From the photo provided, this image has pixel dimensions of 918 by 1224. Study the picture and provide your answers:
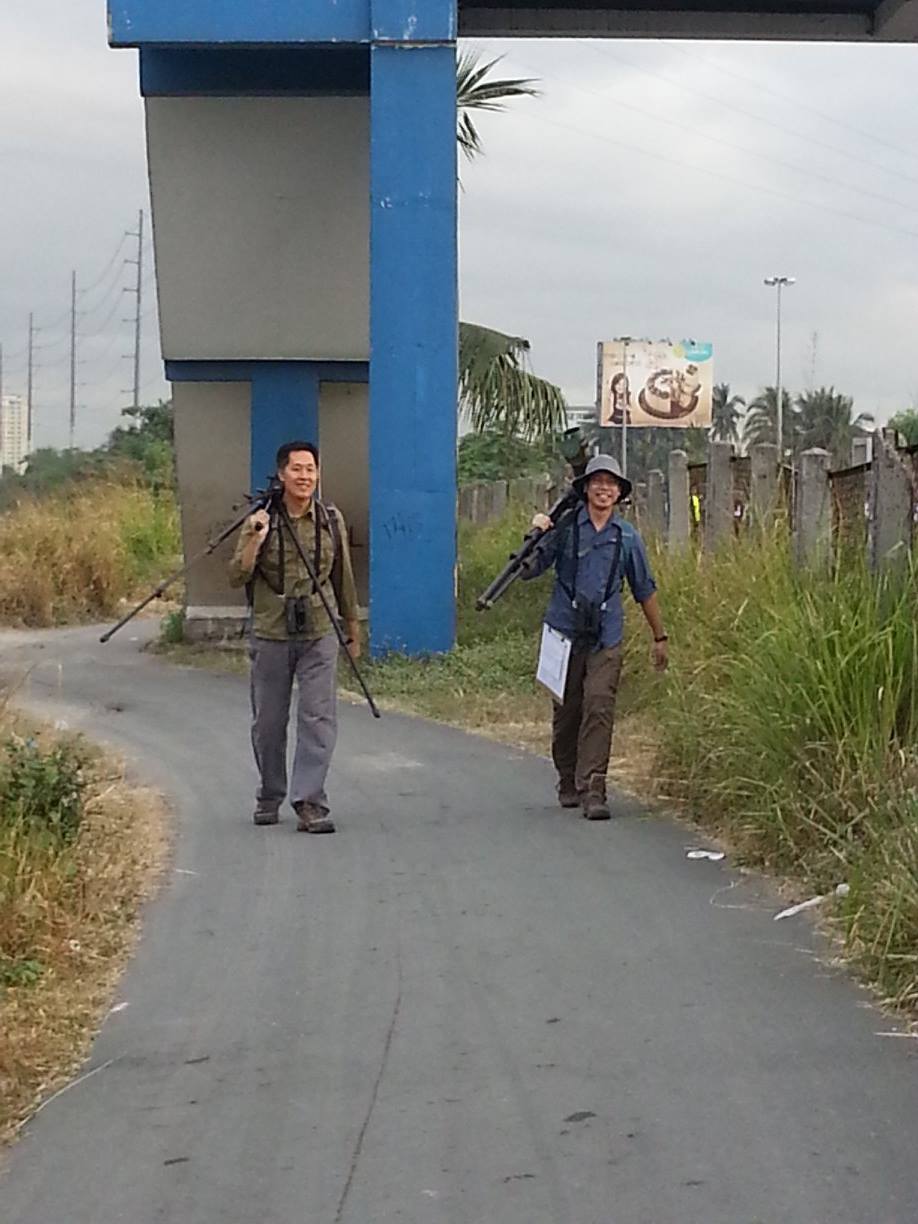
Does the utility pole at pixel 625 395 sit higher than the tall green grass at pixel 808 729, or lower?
higher

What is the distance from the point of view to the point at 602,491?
8.77 m

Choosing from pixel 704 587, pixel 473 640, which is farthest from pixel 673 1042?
pixel 473 640

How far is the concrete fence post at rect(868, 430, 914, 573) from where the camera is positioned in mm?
8398

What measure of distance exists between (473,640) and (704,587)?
15.9ft

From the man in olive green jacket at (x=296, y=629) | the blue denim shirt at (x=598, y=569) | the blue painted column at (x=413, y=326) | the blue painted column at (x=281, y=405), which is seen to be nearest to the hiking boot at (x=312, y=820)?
the man in olive green jacket at (x=296, y=629)

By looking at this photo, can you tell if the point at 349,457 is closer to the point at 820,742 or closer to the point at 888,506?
the point at 888,506

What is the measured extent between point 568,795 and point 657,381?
36637mm

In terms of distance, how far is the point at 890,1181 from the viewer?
420 cm

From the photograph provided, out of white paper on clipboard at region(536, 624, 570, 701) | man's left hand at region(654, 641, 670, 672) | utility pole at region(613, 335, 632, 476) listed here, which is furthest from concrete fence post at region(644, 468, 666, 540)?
utility pole at region(613, 335, 632, 476)

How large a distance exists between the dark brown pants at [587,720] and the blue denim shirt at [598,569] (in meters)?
0.11

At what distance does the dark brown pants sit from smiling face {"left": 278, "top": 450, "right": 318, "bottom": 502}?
5.31 ft

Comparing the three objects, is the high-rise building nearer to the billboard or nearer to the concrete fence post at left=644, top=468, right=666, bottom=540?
the billboard

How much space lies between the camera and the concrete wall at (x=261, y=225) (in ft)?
48.9

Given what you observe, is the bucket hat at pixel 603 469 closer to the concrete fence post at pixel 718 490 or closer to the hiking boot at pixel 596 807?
the hiking boot at pixel 596 807
